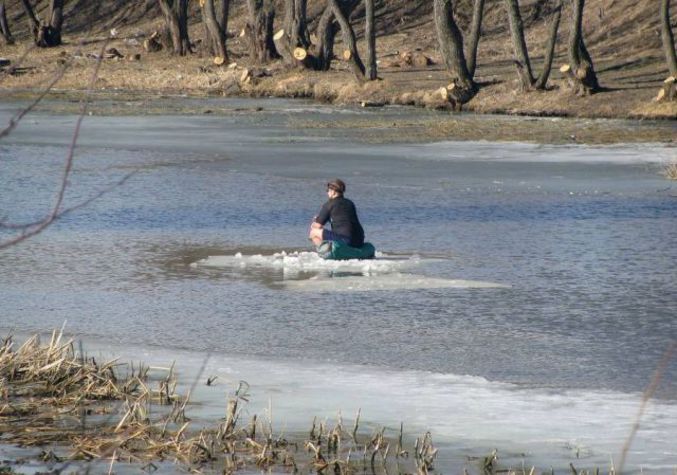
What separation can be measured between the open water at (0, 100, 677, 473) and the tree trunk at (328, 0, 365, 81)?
60.9 ft

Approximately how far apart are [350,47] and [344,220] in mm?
30246

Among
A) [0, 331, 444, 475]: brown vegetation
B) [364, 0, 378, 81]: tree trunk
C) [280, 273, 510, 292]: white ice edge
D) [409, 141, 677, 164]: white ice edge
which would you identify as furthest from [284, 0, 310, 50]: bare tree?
[0, 331, 444, 475]: brown vegetation

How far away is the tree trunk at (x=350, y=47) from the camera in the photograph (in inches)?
1785

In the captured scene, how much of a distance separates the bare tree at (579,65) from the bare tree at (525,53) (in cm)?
61

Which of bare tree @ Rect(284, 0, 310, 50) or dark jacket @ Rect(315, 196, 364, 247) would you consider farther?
bare tree @ Rect(284, 0, 310, 50)

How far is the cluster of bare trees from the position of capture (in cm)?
3872

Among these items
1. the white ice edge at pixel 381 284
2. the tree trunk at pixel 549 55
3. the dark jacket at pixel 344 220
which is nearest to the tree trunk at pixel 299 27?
the tree trunk at pixel 549 55

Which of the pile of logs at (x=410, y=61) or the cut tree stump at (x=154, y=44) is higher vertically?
the cut tree stump at (x=154, y=44)

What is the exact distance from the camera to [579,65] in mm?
38125

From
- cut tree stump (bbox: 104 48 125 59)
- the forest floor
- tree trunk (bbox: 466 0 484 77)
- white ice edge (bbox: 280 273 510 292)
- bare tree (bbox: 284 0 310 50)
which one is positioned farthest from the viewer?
cut tree stump (bbox: 104 48 125 59)

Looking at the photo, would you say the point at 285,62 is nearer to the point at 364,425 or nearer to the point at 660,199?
the point at 660,199

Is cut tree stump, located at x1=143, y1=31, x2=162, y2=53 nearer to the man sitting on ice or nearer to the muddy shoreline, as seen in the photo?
the muddy shoreline

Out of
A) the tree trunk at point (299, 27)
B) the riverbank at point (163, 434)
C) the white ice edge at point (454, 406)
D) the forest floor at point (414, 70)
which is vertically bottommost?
the white ice edge at point (454, 406)

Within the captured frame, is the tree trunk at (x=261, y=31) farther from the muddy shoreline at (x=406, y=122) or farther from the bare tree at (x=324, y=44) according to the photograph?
the muddy shoreline at (x=406, y=122)
